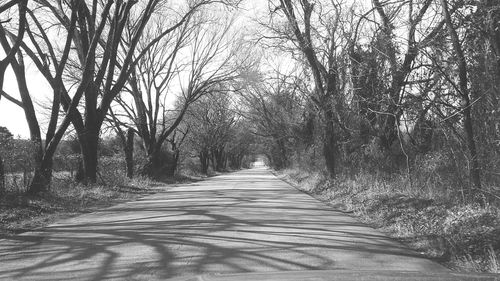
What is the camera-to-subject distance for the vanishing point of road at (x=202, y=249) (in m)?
6.23

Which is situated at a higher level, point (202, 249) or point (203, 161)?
point (203, 161)

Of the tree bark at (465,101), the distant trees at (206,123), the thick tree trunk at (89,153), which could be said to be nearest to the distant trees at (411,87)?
the tree bark at (465,101)

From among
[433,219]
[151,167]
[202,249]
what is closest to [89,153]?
[151,167]

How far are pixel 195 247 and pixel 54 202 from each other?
8.37 m

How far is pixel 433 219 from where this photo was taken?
30.1ft

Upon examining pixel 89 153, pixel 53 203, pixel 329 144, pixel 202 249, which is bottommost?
pixel 202 249

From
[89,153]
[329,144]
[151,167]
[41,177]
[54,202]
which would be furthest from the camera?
[151,167]

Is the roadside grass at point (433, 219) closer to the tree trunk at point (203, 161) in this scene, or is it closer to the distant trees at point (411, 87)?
the distant trees at point (411, 87)

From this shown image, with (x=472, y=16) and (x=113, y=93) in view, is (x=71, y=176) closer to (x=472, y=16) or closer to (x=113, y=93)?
(x=113, y=93)

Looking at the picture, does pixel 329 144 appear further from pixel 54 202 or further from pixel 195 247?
pixel 195 247

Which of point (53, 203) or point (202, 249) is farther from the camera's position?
point (53, 203)

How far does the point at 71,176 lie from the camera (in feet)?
71.4

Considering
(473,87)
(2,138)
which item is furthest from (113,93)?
(473,87)

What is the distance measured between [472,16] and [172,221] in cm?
717
